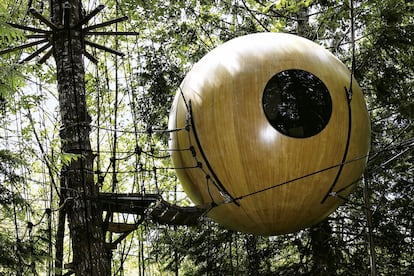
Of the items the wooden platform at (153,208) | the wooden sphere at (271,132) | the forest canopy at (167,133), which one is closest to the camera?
the wooden sphere at (271,132)

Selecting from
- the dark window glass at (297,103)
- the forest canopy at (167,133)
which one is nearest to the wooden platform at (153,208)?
the forest canopy at (167,133)

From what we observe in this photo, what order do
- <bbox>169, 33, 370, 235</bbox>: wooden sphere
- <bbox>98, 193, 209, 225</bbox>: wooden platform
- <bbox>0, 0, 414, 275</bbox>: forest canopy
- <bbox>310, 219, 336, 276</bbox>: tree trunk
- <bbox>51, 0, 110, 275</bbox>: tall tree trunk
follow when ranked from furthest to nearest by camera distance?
<bbox>310, 219, 336, 276</bbox>: tree trunk
<bbox>0, 0, 414, 275</bbox>: forest canopy
<bbox>51, 0, 110, 275</bbox>: tall tree trunk
<bbox>98, 193, 209, 225</bbox>: wooden platform
<bbox>169, 33, 370, 235</bbox>: wooden sphere

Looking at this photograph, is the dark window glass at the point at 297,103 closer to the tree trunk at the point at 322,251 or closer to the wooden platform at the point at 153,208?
the wooden platform at the point at 153,208

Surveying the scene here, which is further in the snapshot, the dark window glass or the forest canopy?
the forest canopy

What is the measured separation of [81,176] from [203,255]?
2.09 meters

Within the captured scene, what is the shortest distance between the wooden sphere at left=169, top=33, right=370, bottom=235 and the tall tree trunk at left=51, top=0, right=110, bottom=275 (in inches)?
28.2

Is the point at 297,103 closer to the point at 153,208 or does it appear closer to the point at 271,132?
the point at 271,132

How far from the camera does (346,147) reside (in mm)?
3193

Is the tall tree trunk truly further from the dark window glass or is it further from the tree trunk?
the tree trunk

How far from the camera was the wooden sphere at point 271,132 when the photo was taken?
121 inches

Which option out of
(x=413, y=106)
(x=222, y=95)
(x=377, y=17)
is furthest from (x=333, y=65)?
(x=377, y=17)

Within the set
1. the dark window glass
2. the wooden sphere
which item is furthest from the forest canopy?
the dark window glass

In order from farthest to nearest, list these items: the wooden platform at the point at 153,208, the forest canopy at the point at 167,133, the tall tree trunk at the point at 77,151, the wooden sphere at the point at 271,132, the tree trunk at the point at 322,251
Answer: the tree trunk at the point at 322,251
the forest canopy at the point at 167,133
the tall tree trunk at the point at 77,151
the wooden platform at the point at 153,208
the wooden sphere at the point at 271,132

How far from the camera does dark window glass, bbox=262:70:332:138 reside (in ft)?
10.2
